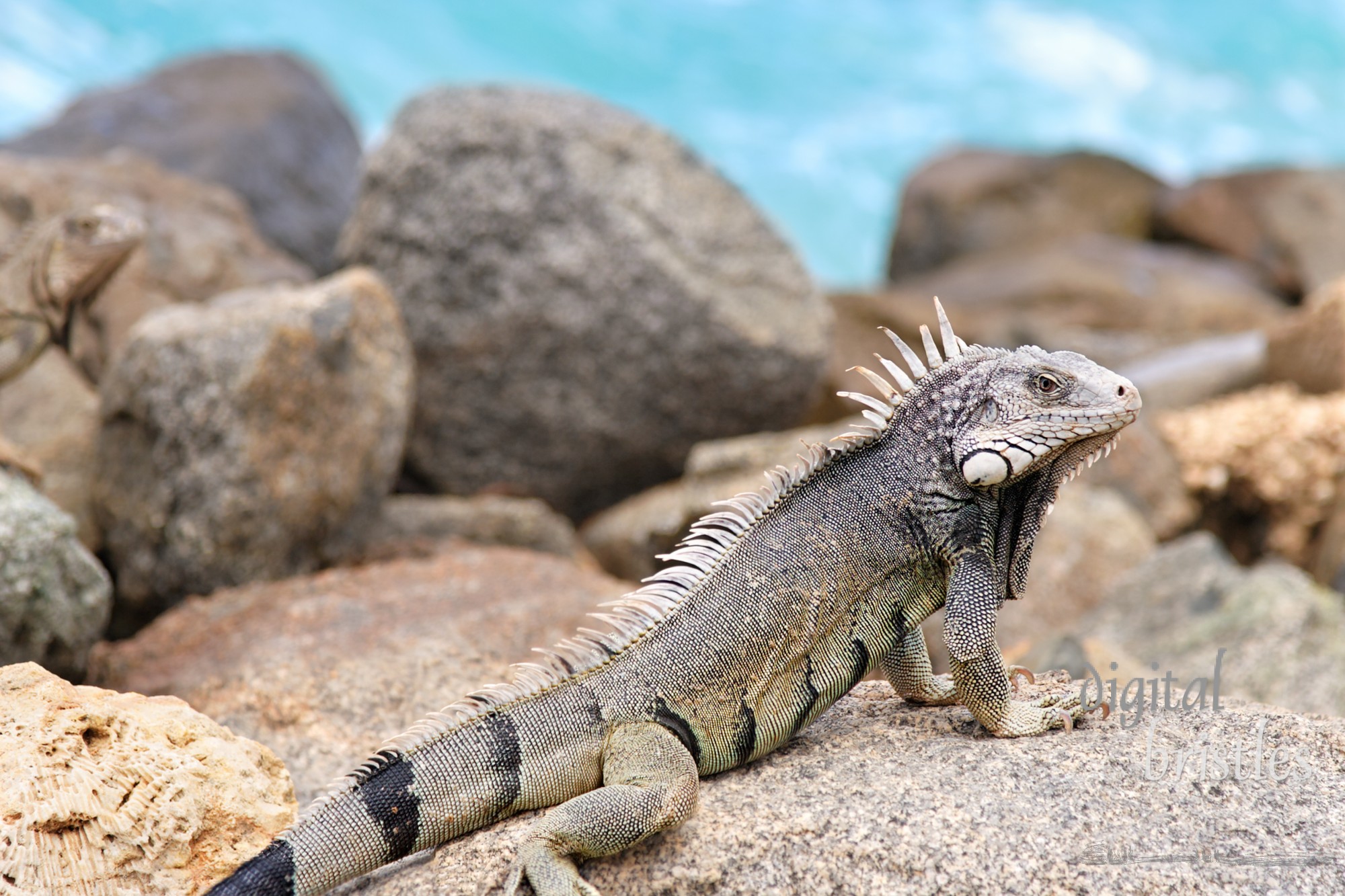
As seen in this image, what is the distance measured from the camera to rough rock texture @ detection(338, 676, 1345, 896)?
134 inches

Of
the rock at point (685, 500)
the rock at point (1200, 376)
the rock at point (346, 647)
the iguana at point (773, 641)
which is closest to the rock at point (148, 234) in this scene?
the rock at point (346, 647)

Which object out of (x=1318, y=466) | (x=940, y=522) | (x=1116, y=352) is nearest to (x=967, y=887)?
(x=940, y=522)

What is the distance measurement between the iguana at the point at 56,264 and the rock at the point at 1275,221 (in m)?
18.9

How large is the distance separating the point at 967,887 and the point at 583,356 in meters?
6.64

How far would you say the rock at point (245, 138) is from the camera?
46.4 feet

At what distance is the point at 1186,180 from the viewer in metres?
22.5

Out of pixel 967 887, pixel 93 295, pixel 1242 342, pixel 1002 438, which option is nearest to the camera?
pixel 967 887

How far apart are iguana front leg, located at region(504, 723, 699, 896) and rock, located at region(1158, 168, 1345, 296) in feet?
63.2

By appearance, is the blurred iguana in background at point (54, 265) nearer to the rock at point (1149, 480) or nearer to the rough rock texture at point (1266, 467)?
the rock at point (1149, 480)

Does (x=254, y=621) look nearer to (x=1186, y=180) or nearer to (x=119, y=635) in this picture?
(x=119, y=635)

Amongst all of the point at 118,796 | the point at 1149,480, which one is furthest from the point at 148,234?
the point at 1149,480

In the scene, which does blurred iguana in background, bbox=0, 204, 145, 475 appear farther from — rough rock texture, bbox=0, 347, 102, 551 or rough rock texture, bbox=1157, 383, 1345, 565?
rough rock texture, bbox=1157, 383, 1345, 565

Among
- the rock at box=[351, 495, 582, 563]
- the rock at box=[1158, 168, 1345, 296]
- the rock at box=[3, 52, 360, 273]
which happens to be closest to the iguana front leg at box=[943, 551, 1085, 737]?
the rock at box=[351, 495, 582, 563]

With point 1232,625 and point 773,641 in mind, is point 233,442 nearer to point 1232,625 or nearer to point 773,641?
point 773,641
